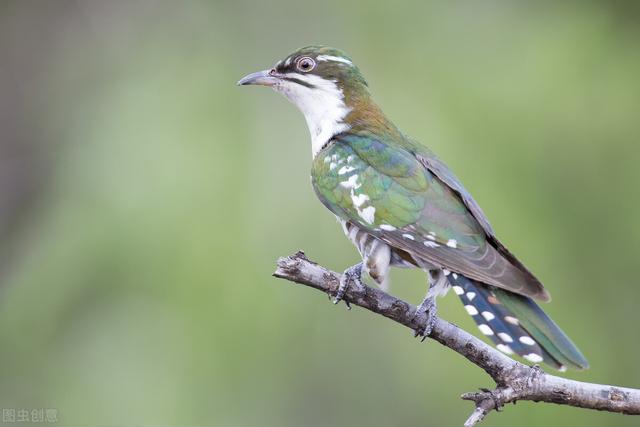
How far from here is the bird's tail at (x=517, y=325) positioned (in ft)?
14.1

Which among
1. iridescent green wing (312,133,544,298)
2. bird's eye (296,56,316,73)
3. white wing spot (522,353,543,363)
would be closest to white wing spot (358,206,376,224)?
iridescent green wing (312,133,544,298)

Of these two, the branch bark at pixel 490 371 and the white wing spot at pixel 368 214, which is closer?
the branch bark at pixel 490 371

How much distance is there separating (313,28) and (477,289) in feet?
11.7

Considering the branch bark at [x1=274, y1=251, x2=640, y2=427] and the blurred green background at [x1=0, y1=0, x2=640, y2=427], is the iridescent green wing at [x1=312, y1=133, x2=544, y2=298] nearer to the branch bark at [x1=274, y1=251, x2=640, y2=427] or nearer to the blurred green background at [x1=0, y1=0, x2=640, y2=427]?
the branch bark at [x1=274, y1=251, x2=640, y2=427]

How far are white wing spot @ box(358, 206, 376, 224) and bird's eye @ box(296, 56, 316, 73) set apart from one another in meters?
1.22

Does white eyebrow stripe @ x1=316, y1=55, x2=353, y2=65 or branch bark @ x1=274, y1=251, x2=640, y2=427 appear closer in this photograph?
branch bark @ x1=274, y1=251, x2=640, y2=427

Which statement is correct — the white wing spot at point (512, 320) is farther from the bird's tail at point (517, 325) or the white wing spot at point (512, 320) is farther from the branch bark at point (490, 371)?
the branch bark at point (490, 371)

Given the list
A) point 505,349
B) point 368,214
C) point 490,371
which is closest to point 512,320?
point 505,349

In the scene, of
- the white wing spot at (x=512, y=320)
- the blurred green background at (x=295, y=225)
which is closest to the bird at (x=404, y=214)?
the white wing spot at (x=512, y=320)

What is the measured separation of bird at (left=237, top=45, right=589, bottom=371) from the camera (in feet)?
14.5

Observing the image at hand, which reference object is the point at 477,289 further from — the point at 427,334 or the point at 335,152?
the point at 335,152

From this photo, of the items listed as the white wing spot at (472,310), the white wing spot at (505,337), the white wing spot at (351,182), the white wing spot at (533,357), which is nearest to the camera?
the white wing spot at (533,357)

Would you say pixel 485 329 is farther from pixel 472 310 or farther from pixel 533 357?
pixel 533 357

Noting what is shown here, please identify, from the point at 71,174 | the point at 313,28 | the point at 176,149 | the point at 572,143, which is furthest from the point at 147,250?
the point at 572,143
